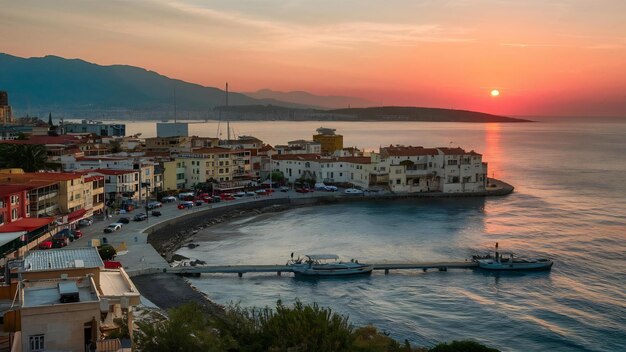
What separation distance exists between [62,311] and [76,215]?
56.5 feet

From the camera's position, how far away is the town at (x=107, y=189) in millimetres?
6266

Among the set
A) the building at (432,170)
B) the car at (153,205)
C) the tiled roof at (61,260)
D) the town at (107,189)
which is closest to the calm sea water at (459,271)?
the building at (432,170)

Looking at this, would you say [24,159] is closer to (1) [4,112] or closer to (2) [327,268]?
(2) [327,268]

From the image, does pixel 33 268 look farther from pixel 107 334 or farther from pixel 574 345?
pixel 574 345

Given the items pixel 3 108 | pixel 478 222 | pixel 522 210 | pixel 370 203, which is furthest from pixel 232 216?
pixel 3 108

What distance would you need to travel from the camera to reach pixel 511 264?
761 inches

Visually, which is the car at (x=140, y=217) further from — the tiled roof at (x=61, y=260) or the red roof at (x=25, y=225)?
the tiled roof at (x=61, y=260)

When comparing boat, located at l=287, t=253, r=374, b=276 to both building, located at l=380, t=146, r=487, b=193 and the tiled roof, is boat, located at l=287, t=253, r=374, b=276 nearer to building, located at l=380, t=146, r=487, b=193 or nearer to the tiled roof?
the tiled roof

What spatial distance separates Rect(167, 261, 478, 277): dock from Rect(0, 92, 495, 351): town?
2.46 meters

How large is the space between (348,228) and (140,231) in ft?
29.5

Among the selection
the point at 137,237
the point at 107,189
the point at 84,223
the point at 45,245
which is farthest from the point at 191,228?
the point at 45,245

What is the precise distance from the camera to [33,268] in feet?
26.9

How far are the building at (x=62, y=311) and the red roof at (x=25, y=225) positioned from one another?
9.40 m

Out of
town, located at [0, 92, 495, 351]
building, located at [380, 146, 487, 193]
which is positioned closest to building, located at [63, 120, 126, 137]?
town, located at [0, 92, 495, 351]
